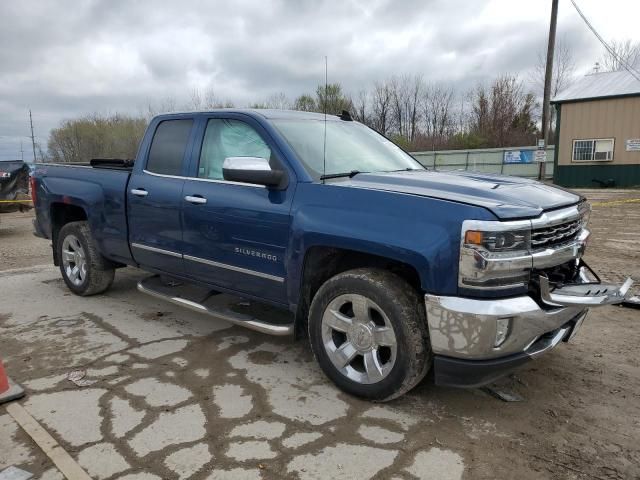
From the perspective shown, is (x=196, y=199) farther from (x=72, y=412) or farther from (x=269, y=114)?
(x=72, y=412)

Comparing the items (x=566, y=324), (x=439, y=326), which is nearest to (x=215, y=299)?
(x=439, y=326)

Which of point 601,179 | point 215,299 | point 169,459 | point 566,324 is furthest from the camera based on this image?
point 601,179

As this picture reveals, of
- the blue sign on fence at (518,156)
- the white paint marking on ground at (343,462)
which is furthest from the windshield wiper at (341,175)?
the blue sign on fence at (518,156)

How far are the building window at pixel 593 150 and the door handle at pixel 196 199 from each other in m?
25.7

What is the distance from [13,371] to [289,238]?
230 cm

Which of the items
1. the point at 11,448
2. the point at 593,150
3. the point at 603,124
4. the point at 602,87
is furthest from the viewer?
the point at 602,87

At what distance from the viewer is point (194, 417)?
312cm

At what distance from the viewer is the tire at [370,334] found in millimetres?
3006

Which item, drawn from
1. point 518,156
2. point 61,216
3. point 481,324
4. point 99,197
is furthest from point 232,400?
point 518,156

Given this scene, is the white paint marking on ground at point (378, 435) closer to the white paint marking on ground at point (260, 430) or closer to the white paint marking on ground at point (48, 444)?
the white paint marking on ground at point (260, 430)

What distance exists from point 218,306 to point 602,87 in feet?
90.0

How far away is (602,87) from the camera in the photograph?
25.8 meters

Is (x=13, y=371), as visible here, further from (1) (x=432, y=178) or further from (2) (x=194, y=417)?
(1) (x=432, y=178)

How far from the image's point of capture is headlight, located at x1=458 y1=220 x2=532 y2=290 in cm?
270
